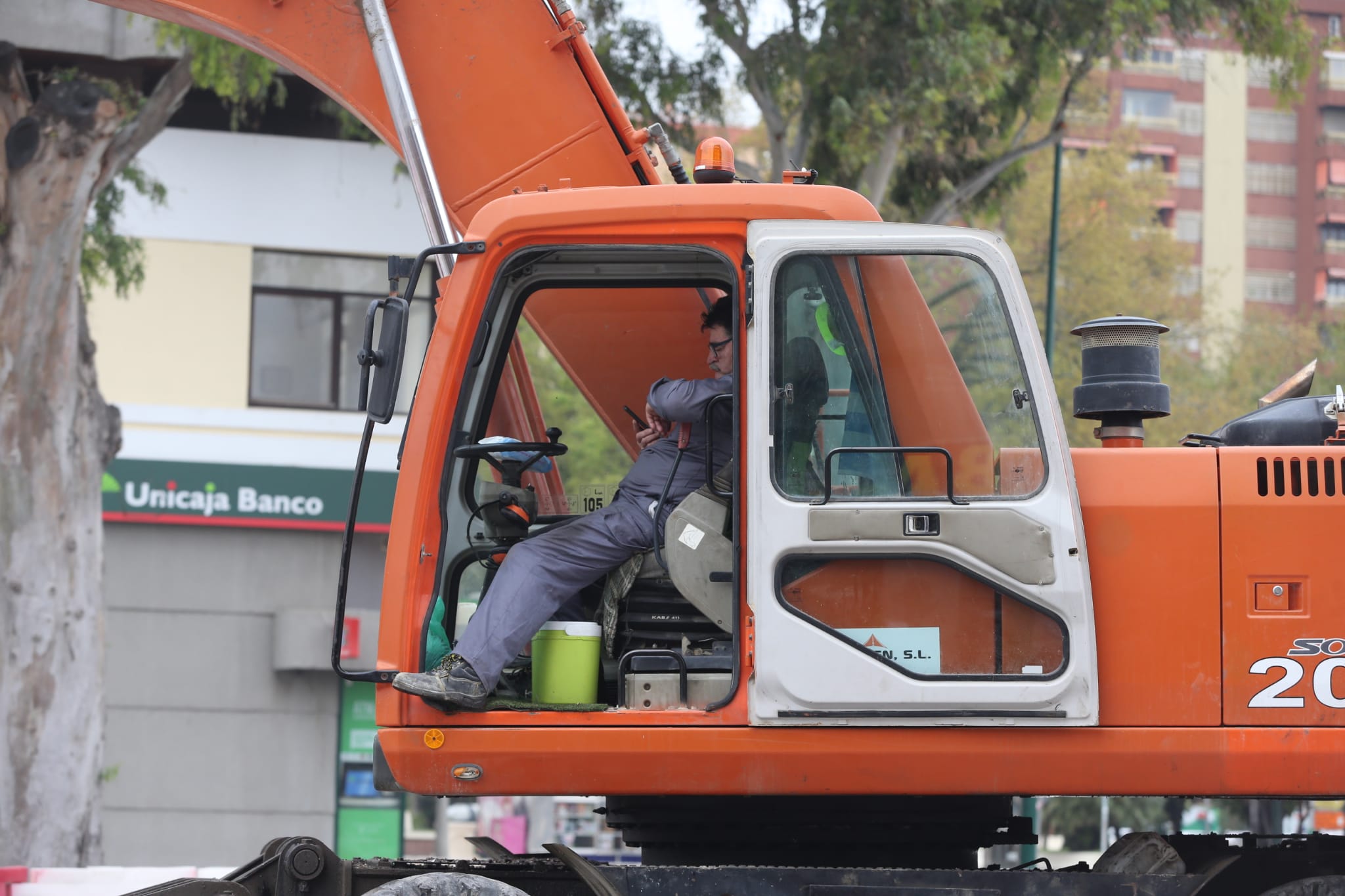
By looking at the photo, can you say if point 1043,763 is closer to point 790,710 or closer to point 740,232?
point 790,710

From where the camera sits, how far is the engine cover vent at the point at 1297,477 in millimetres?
4523

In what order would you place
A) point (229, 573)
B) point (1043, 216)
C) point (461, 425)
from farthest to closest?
point (1043, 216) → point (229, 573) → point (461, 425)

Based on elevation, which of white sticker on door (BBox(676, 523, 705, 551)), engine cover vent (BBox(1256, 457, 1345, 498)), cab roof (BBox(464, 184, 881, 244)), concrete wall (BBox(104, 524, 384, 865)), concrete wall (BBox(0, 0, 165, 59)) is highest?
concrete wall (BBox(0, 0, 165, 59))

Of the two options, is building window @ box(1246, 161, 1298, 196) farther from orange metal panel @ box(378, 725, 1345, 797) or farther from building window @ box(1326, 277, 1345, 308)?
orange metal panel @ box(378, 725, 1345, 797)

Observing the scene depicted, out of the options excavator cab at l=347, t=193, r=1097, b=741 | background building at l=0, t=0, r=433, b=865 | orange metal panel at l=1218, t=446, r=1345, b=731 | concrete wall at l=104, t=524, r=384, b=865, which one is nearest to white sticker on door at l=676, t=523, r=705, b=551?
excavator cab at l=347, t=193, r=1097, b=741

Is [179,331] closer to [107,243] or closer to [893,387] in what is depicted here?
[107,243]

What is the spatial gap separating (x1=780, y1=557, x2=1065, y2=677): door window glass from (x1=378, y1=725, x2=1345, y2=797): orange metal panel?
20cm

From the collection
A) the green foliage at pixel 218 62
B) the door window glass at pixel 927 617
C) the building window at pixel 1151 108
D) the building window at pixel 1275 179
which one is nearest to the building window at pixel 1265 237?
the building window at pixel 1275 179

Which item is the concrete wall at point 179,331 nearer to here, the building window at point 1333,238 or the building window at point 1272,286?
the building window at point 1272,286

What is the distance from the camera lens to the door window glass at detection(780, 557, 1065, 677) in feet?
14.5

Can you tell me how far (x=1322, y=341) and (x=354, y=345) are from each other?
21.6 meters

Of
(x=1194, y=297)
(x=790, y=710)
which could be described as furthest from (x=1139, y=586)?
(x=1194, y=297)

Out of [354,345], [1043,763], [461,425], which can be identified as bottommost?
[1043,763]

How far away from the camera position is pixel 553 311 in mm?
5684
